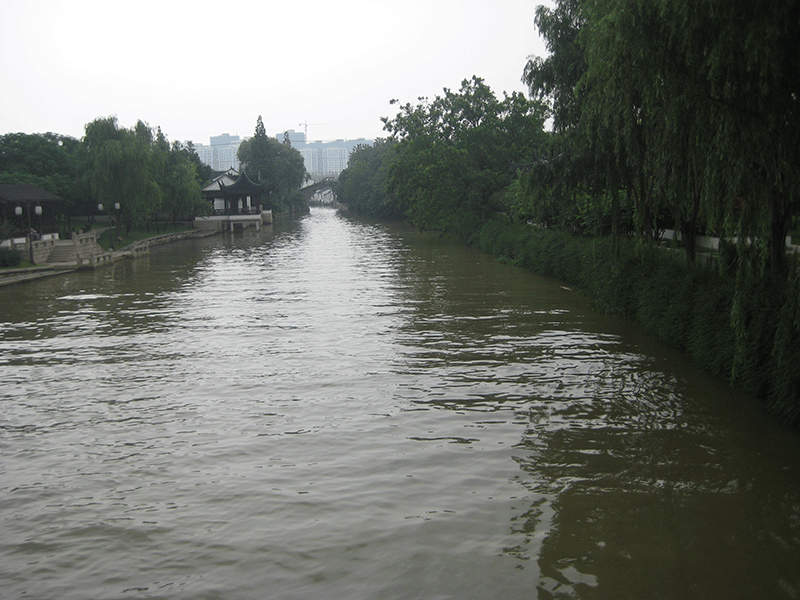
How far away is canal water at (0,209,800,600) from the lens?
6203 millimetres

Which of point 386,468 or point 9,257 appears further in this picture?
point 9,257

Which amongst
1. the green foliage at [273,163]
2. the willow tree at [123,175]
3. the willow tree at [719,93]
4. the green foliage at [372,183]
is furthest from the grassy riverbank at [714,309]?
the green foliage at [273,163]

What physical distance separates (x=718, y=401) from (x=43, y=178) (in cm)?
5059

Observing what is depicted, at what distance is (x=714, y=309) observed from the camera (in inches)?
486

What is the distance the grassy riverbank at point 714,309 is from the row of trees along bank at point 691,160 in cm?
3

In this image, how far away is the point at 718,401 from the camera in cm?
1081

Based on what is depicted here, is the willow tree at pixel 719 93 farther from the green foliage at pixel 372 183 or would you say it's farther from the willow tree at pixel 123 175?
the green foliage at pixel 372 183

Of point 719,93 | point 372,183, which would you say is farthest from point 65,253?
point 372,183

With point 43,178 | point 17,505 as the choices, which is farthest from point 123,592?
point 43,178

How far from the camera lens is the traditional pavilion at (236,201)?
242ft

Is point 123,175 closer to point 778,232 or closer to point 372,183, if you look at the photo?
point 778,232

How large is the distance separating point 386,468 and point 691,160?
24.2 feet

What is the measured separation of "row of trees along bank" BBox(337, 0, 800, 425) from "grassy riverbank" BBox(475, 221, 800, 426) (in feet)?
0.10

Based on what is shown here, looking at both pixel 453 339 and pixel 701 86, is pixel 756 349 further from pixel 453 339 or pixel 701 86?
pixel 453 339
